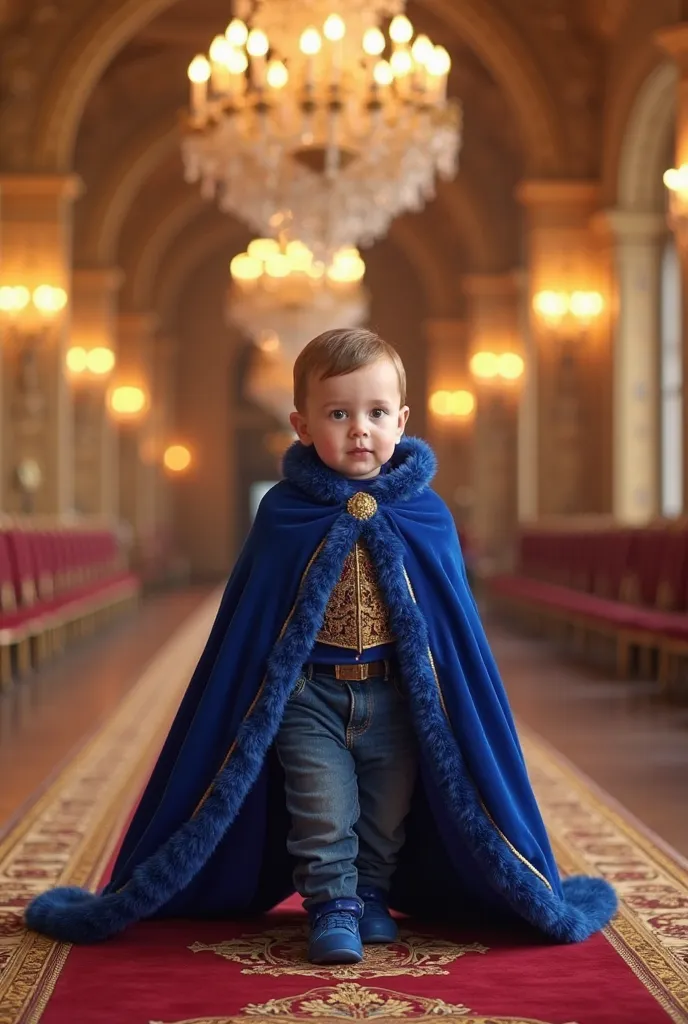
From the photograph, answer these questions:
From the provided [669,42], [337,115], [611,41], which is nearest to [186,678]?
[337,115]

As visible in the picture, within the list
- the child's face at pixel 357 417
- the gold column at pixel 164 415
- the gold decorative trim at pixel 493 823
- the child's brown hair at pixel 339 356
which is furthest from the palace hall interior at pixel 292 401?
the child's brown hair at pixel 339 356

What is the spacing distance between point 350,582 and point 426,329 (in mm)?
27497

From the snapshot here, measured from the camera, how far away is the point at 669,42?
12.9 metres

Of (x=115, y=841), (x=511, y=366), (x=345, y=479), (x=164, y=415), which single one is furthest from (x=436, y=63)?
(x=164, y=415)

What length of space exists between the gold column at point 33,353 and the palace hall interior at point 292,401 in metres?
0.04

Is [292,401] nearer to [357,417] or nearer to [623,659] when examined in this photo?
[623,659]

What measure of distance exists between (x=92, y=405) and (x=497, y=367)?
6.49 m

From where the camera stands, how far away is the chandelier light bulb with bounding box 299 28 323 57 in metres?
11.8

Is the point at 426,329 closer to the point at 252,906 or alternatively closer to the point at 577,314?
the point at 577,314

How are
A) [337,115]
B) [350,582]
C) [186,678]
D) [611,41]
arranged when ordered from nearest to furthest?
[350,582], [186,678], [337,115], [611,41]

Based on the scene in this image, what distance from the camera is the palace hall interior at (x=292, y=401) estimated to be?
3408mm

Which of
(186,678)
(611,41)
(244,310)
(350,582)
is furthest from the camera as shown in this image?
(244,310)

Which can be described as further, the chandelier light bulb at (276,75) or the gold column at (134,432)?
the gold column at (134,432)

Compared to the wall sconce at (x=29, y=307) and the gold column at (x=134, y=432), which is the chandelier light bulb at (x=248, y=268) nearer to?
the wall sconce at (x=29, y=307)
